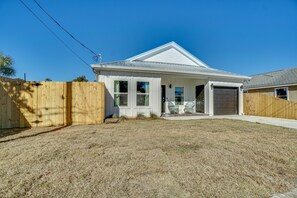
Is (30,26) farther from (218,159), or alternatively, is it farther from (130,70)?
(218,159)

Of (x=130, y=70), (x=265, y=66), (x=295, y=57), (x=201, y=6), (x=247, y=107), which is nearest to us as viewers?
(x=130, y=70)

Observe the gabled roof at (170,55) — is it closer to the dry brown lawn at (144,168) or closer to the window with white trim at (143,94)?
the window with white trim at (143,94)

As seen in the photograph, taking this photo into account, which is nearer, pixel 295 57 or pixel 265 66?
pixel 295 57

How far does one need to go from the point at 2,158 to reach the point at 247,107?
51.6 feet

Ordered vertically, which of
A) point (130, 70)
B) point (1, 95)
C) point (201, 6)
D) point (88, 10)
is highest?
point (201, 6)

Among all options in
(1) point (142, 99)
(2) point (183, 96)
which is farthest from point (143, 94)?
(2) point (183, 96)

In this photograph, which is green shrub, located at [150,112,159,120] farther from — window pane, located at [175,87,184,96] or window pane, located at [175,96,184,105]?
window pane, located at [175,87,184,96]

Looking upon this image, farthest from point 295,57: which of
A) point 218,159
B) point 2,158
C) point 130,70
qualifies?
point 2,158

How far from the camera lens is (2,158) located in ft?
10.6

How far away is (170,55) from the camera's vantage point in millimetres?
14000

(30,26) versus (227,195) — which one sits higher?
(30,26)

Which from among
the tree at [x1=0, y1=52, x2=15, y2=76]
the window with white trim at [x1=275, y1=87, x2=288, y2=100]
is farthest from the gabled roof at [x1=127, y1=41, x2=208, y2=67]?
the tree at [x1=0, y1=52, x2=15, y2=76]

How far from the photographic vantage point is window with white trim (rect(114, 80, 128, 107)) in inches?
365

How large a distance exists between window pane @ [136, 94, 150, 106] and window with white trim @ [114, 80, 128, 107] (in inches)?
31.9
